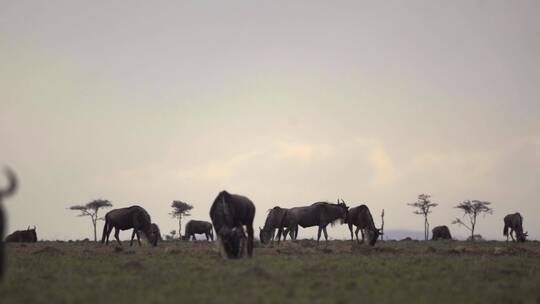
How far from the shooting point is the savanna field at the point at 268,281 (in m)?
12.3

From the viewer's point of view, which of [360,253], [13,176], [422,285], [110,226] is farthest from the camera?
[110,226]

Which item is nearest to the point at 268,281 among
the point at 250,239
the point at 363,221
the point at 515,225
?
the point at 250,239

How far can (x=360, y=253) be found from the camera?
26.2 metres

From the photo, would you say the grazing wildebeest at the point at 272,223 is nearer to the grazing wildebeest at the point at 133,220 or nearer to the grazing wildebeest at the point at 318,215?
the grazing wildebeest at the point at 318,215

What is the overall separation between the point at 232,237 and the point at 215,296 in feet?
26.5

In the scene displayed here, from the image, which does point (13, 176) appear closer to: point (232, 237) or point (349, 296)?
point (349, 296)

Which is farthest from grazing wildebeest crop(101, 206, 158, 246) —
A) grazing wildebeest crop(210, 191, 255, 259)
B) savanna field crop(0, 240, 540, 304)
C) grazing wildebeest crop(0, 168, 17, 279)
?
grazing wildebeest crop(0, 168, 17, 279)

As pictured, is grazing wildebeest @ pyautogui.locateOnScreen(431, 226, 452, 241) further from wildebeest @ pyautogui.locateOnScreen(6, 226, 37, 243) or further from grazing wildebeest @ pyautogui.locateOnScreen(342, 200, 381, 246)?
wildebeest @ pyautogui.locateOnScreen(6, 226, 37, 243)

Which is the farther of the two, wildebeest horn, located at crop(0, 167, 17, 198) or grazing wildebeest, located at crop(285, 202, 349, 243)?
grazing wildebeest, located at crop(285, 202, 349, 243)

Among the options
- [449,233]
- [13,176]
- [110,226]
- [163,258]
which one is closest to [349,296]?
[13,176]

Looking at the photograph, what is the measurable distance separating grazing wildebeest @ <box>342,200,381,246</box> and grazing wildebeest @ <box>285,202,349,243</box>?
109 centimetres

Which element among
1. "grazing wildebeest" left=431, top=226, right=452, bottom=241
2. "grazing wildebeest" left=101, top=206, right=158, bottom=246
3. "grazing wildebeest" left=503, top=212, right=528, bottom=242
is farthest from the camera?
"grazing wildebeest" left=431, top=226, right=452, bottom=241

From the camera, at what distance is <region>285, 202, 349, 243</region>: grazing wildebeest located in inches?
1364

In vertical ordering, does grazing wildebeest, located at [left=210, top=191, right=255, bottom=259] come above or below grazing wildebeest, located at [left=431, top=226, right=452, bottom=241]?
above
